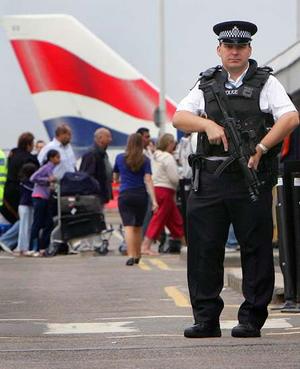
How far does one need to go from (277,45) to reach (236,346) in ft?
68.0

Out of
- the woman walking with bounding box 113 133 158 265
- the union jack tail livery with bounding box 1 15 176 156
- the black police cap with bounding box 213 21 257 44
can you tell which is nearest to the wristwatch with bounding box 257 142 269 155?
the black police cap with bounding box 213 21 257 44

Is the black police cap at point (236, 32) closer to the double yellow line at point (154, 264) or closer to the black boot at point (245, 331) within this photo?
the black boot at point (245, 331)

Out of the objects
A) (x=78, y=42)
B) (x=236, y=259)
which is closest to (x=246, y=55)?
(x=236, y=259)

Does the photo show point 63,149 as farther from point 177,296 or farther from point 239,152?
point 239,152

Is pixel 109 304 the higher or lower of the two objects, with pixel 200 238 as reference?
lower

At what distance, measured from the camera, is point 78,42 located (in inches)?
1353

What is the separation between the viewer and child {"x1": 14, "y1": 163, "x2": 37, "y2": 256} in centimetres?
2047

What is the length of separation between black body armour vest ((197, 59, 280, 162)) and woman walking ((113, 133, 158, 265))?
8.29 meters

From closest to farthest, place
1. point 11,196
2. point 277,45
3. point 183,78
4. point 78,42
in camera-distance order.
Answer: point 11,196 < point 277,45 < point 183,78 < point 78,42

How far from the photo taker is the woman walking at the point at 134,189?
58.2 ft

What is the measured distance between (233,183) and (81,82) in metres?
25.5

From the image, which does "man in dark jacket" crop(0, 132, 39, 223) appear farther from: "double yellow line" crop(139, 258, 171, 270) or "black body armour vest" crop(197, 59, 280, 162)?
"black body armour vest" crop(197, 59, 280, 162)

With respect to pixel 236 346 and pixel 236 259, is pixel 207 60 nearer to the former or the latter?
pixel 236 259

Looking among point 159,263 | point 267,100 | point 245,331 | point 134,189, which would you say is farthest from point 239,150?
point 159,263
